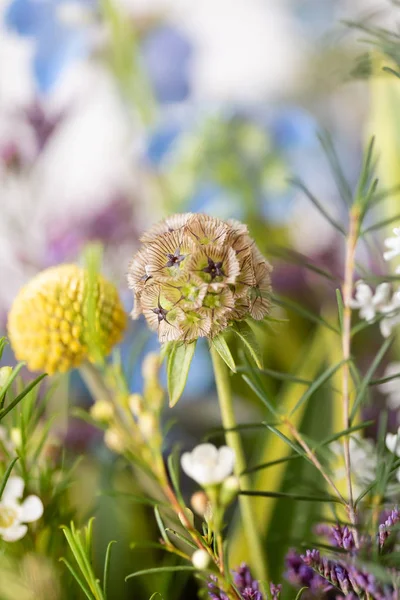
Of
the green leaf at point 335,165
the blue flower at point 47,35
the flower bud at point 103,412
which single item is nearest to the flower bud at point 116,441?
the flower bud at point 103,412

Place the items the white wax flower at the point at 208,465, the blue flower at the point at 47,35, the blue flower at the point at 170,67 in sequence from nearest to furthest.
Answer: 1. the white wax flower at the point at 208,465
2. the blue flower at the point at 47,35
3. the blue flower at the point at 170,67

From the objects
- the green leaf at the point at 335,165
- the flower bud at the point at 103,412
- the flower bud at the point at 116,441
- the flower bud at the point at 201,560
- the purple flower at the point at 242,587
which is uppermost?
the green leaf at the point at 335,165

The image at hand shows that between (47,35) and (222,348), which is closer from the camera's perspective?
(222,348)

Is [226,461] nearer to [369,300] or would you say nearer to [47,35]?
[369,300]

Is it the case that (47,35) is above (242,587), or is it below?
above

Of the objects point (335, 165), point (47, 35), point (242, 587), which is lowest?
point (242, 587)

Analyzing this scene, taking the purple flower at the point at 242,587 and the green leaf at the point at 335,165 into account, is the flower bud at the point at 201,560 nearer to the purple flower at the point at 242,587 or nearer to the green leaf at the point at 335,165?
the purple flower at the point at 242,587

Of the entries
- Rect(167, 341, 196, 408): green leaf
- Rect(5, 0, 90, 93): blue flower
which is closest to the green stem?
Rect(167, 341, 196, 408): green leaf

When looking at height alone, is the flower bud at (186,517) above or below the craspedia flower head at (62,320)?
below

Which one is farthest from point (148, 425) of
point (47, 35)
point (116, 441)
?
point (47, 35)
